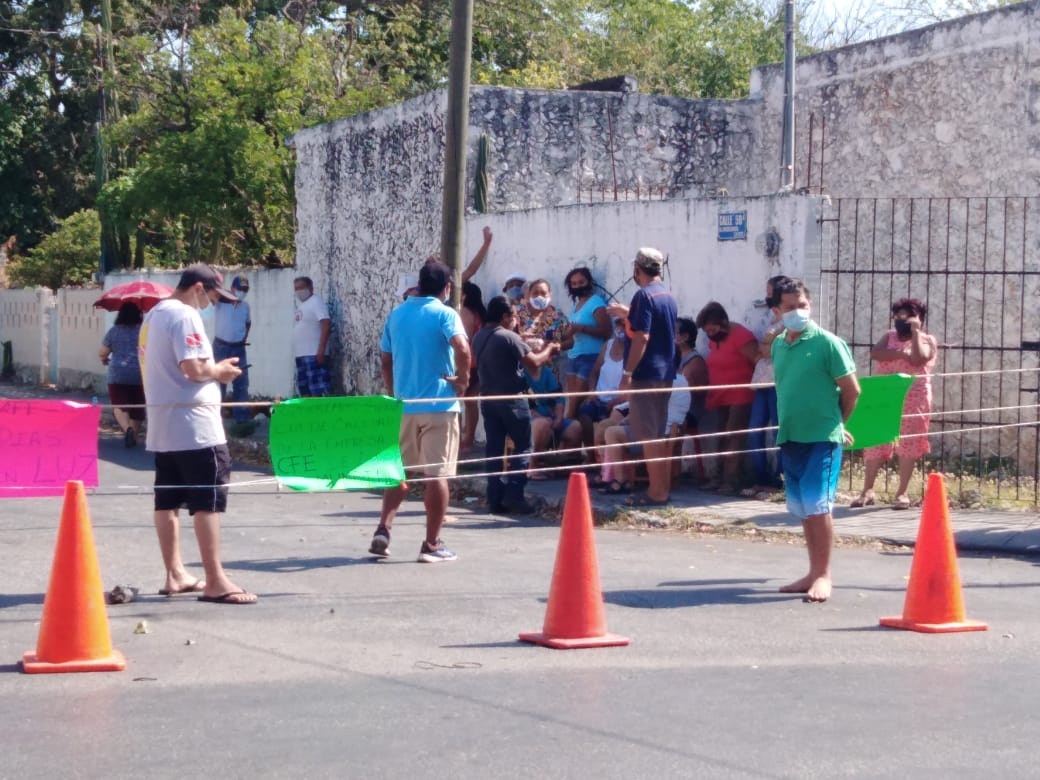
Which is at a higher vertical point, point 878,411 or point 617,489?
point 878,411

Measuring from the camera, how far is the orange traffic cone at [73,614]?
20.8ft

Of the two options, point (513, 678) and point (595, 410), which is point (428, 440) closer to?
point (513, 678)

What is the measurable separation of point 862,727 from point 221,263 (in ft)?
71.9

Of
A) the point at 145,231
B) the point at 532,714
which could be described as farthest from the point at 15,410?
the point at 145,231

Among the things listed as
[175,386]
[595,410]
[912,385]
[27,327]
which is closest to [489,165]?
[595,410]

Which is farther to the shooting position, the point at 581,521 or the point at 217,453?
the point at 217,453

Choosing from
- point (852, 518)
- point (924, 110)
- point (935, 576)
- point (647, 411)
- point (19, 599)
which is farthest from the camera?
point (924, 110)

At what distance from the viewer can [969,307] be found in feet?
→ 47.3

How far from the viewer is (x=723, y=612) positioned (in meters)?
7.81

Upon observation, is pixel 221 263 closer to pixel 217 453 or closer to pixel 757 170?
pixel 757 170

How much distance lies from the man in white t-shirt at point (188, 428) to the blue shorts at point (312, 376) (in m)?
10.2

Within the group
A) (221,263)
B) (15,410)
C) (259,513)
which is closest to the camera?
(15,410)

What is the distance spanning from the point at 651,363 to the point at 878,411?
2.17m

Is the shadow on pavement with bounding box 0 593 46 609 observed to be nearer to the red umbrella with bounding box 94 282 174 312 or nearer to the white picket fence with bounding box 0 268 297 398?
the red umbrella with bounding box 94 282 174 312
